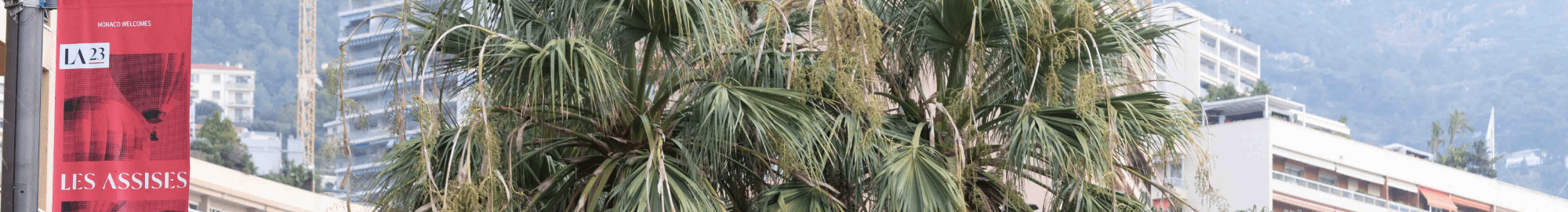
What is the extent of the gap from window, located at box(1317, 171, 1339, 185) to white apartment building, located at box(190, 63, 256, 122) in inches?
2524

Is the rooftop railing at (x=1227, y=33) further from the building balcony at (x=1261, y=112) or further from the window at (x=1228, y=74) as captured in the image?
the building balcony at (x=1261, y=112)

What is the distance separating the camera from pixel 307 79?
3853 inches

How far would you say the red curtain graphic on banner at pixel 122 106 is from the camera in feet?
18.9

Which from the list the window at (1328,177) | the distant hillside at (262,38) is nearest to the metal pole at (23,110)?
the window at (1328,177)

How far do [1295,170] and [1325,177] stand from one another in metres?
1.44

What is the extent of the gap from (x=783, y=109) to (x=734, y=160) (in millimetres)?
629

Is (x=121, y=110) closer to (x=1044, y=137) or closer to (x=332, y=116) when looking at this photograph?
(x=1044, y=137)

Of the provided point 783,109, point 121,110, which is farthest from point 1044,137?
point 121,110

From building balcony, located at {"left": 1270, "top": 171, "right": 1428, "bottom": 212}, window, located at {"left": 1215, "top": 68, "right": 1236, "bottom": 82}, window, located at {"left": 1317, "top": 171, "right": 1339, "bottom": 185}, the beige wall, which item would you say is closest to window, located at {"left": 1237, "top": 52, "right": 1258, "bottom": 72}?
window, located at {"left": 1215, "top": 68, "right": 1236, "bottom": 82}

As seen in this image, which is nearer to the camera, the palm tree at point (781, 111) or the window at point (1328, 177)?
the palm tree at point (781, 111)

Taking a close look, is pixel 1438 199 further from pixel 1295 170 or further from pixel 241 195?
pixel 241 195

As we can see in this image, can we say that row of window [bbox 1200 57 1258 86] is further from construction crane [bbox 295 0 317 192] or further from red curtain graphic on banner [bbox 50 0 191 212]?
red curtain graphic on banner [bbox 50 0 191 212]

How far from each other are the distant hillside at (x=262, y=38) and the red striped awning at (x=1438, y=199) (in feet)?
222

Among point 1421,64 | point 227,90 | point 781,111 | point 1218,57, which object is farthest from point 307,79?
point 781,111
